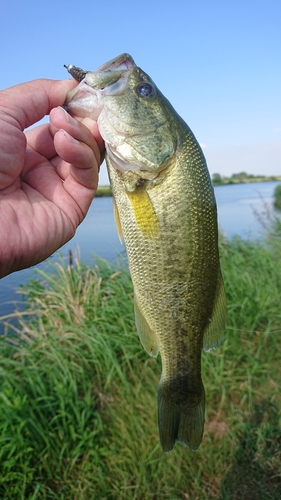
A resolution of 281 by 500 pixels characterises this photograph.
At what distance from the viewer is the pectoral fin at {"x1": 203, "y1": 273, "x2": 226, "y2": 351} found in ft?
7.39

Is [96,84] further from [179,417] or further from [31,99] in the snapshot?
[179,417]

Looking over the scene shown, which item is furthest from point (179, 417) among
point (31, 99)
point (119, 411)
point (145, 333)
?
point (119, 411)

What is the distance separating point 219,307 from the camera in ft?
7.44

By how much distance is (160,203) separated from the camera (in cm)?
206

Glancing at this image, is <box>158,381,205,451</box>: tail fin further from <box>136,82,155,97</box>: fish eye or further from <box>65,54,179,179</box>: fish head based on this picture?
<box>136,82,155,97</box>: fish eye

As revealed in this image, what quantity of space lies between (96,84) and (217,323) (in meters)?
1.31

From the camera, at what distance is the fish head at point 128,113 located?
2102 mm

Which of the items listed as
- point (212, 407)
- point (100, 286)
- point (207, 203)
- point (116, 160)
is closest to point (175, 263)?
point (207, 203)

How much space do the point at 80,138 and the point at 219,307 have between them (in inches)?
42.4

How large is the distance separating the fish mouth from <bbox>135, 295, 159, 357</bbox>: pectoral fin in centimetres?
100

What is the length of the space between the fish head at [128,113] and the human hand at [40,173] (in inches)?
4.6

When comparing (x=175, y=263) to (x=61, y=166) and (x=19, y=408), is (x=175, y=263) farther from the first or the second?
(x=19, y=408)

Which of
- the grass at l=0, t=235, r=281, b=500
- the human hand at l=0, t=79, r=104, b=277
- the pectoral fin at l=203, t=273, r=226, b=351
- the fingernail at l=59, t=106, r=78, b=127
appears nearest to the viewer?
the fingernail at l=59, t=106, r=78, b=127

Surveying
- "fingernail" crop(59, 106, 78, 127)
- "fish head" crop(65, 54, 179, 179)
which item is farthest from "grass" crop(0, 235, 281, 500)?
"fingernail" crop(59, 106, 78, 127)
